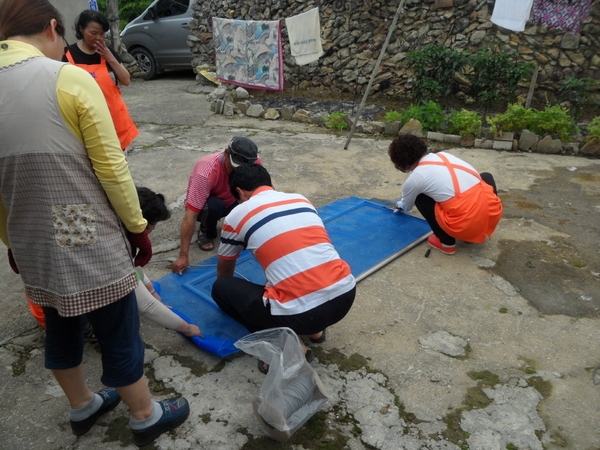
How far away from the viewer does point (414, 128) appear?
5988mm

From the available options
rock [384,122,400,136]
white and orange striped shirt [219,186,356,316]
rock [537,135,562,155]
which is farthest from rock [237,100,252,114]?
white and orange striped shirt [219,186,356,316]

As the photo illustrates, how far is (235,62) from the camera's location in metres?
8.48

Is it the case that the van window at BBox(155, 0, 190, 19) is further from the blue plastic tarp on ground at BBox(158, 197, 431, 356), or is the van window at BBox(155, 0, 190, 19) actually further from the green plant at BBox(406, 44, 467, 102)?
the blue plastic tarp on ground at BBox(158, 197, 431, 356)

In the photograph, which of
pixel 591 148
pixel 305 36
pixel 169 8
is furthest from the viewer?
pixel 169 8

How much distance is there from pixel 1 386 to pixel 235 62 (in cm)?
724

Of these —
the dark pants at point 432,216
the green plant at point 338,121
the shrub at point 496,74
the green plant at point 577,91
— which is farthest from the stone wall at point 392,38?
the dark pants at point 432,216

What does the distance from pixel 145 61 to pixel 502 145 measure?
7598mm

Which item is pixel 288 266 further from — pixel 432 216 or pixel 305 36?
pixel 305 36

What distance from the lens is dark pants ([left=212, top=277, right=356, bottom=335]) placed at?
2.09m

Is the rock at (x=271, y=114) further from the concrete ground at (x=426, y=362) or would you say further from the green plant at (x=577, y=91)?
the green plant at (x=577, y=91)

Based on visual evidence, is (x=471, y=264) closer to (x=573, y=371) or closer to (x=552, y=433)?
(x=573, y=371)

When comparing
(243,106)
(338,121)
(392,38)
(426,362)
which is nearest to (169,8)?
(243,106)

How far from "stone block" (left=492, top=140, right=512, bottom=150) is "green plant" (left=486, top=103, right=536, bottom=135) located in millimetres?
127

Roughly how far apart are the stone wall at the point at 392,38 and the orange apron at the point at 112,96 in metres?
5.54
